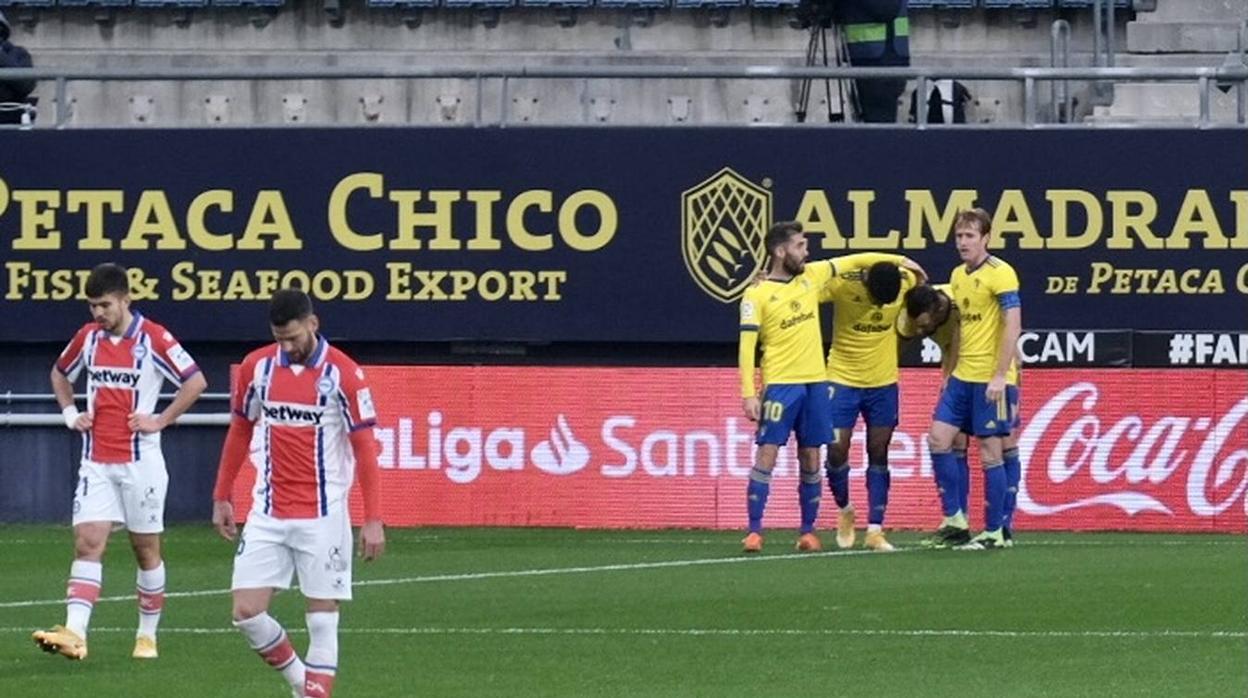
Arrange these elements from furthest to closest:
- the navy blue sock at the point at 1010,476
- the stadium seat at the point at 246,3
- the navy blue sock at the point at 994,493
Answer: the stadium seat at the point at 246,3, the navy blue sock at the point at 1010,476, the navy blue sock at the point at 994,493

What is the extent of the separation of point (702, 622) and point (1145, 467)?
704 centimetres

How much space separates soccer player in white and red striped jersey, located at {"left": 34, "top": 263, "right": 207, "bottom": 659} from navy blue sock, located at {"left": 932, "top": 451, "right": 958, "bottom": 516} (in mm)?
5865

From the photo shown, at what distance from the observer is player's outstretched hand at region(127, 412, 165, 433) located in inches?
501

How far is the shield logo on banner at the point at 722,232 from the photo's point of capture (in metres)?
21.1

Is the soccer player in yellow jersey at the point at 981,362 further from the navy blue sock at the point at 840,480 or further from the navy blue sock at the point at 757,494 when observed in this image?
the navy blue sock at the point at 757,494

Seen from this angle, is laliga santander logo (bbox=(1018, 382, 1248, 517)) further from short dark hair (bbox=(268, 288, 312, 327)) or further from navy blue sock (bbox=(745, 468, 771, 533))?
short dark hair (bbox=(268, 288, 312, 327))

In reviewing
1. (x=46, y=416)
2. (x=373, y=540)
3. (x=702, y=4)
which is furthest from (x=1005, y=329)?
(x=702, y=4)

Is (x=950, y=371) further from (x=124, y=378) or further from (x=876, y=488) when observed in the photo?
(x=124, y=378)

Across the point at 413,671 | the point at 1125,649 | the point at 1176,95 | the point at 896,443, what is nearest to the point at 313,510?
the point at 413,671

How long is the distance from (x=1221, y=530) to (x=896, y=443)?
255cm

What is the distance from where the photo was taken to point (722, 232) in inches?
830

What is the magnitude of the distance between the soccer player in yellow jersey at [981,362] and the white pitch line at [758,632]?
12.0 ft

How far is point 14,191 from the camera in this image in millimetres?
21219

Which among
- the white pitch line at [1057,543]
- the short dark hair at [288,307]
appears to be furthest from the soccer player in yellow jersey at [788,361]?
the short dark hair at [288,307]
